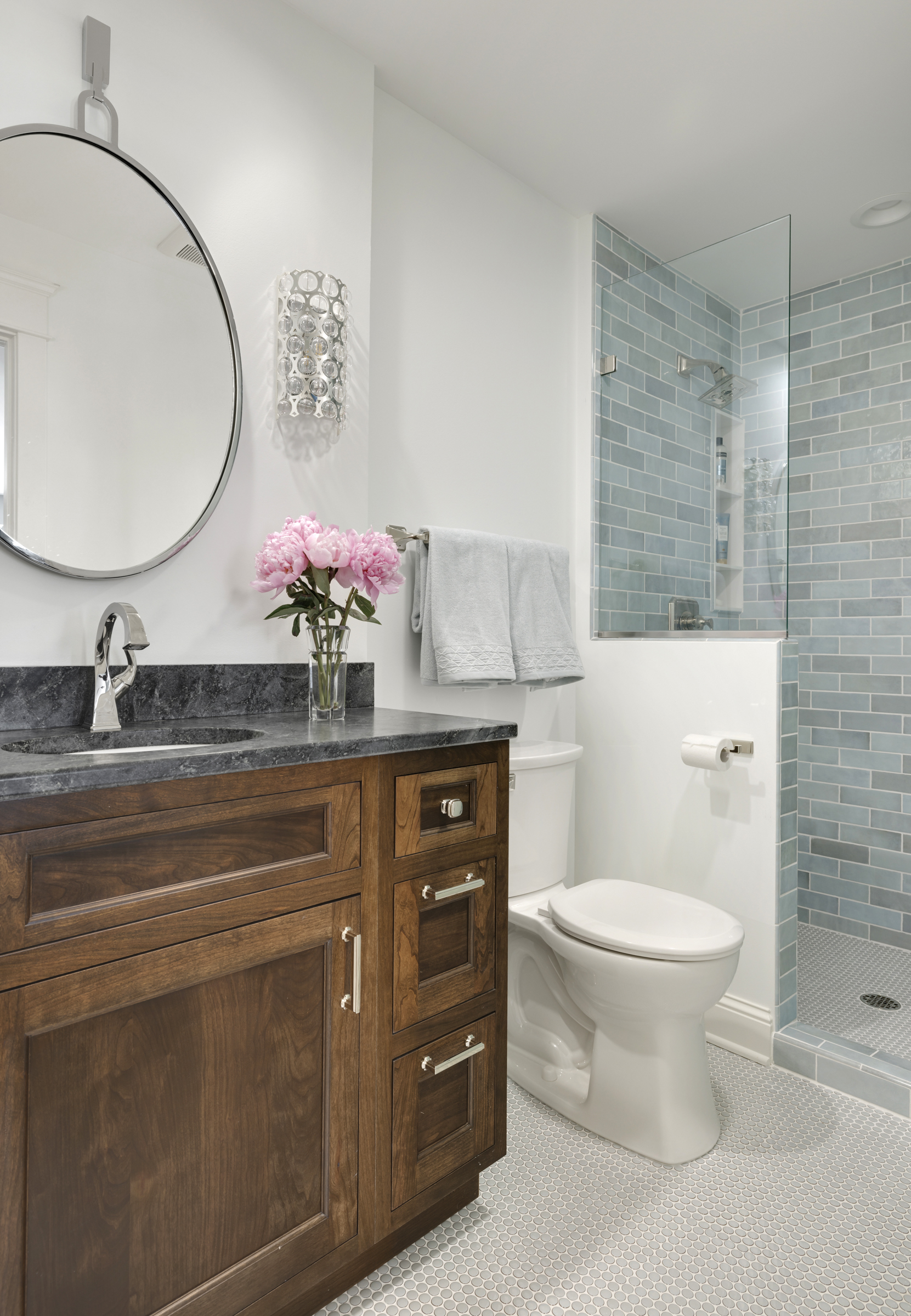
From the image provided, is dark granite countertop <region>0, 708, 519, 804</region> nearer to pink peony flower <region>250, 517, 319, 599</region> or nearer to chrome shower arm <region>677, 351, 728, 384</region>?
pink peony flower <region>250, 517, 319, 599</region>

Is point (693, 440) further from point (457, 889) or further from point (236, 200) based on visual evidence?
point (457, 889)

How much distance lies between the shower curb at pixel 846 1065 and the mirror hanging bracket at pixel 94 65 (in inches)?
100

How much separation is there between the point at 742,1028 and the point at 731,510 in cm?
143

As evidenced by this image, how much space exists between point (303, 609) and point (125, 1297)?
108cm

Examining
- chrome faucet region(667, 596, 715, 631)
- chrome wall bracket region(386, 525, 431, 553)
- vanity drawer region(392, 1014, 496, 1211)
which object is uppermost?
chrome wall bracket region(386, 525, 431, 553)

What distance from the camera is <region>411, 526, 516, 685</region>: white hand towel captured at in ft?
6.38

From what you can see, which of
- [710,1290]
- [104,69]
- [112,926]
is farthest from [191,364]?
[710,1290]

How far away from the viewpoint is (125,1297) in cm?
95

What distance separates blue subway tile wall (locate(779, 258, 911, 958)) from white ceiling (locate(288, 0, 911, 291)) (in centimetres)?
46

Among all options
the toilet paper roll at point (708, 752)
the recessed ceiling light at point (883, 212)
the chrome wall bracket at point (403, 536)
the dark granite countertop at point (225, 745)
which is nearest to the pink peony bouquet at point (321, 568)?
the dark granite countertop at point (225, 745)

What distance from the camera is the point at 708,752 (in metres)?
2.05

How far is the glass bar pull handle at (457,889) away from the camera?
1.29 m

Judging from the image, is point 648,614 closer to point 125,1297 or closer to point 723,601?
point 723,601

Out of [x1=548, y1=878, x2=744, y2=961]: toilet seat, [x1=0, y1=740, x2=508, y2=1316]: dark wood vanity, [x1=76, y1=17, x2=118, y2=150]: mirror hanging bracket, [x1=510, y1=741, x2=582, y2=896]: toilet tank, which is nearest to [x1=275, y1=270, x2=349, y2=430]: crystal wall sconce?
[x1=76, y1=17, x2=118, y2=150]: mirror hanging bracket
